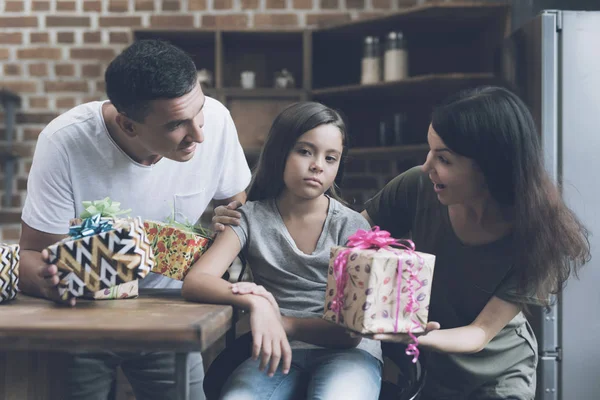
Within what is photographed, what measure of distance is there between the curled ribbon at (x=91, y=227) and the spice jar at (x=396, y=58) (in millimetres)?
2187

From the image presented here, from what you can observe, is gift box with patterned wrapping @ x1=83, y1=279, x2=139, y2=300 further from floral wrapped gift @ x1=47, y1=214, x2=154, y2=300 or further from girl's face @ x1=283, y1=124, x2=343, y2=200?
girl's face @ x1=283, y1=124, x2=343, y2=200

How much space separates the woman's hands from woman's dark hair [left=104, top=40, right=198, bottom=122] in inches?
21.1

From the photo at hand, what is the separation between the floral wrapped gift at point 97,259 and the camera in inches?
44.1

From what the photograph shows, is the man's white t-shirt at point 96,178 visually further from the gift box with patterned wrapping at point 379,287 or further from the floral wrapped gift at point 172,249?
the gift box with patterned wrapping at point 379,287

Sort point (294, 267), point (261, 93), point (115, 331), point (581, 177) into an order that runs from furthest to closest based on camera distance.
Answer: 1. point (261, 93)
2. point (581, 177)
3. point (294, 267)
4. point (115, 331)

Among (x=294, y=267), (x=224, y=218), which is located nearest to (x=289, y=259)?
(x=294, y=267)

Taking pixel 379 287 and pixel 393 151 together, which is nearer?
pixel 379 287

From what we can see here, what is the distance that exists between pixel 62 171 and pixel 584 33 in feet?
6.44

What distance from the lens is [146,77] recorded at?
1425 mm

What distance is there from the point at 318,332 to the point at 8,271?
632 millimetres

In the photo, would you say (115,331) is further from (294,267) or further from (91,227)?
(294,267)

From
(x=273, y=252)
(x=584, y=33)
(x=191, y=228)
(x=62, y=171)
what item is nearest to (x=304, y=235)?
(x=273, y=252)

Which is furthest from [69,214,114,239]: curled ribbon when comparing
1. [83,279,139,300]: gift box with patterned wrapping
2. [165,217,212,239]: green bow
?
[165,217,212,239]: green bow

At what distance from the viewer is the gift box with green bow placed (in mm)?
1121
